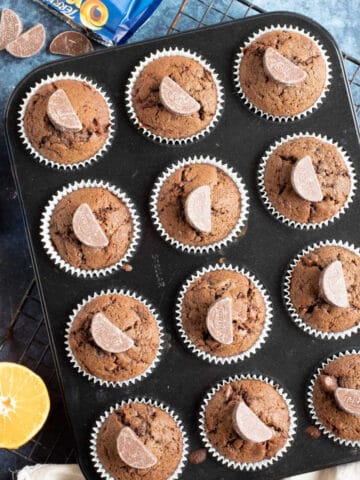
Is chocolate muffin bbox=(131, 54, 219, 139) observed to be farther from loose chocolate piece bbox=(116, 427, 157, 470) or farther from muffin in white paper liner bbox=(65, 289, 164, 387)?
loose chocolate piece bbox=(116, 427, 157, 470)

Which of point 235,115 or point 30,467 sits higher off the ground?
point 235,115

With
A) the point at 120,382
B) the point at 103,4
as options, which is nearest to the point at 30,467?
the point at 120,382

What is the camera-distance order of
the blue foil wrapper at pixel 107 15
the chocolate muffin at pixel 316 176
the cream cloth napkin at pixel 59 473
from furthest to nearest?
the blue foil wrapper at pixel 107 15 → the cream cloth napkin at pixel 59 473 → the chocolate muffin at pixel 316 176

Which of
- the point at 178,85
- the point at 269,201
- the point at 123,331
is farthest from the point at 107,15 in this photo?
the point at 123,331

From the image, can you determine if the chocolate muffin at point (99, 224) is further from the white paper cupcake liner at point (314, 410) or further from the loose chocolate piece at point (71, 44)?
the white paper cupcake liner at point (314, 410)

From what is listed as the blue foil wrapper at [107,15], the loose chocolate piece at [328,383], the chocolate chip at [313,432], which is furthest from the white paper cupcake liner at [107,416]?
the blue foil wrapper at [107,15]

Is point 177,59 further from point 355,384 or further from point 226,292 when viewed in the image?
point 355,384
